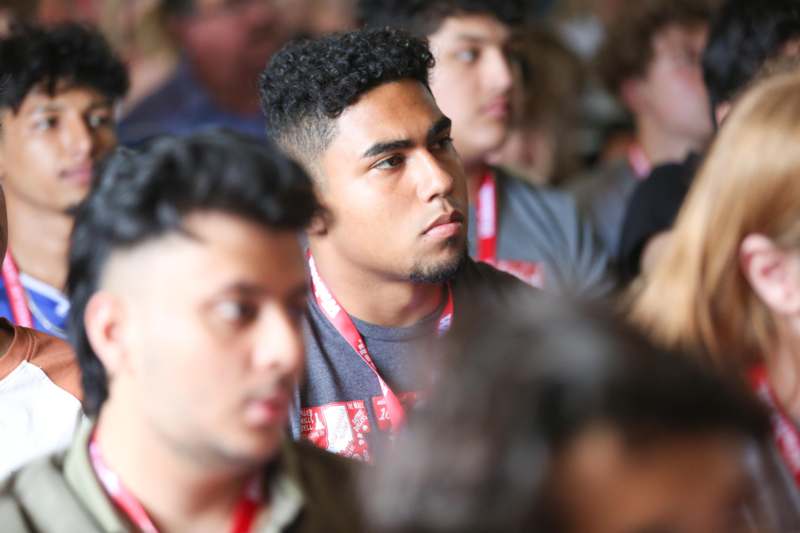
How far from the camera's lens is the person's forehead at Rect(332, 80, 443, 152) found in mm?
2104

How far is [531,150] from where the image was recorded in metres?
3.96

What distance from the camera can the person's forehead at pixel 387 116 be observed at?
210 cm

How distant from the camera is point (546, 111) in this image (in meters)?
3.94

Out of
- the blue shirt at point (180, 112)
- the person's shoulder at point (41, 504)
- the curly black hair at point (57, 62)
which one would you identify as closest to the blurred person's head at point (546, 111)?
the blue shirt at point (180, 112)

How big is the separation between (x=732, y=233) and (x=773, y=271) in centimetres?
8

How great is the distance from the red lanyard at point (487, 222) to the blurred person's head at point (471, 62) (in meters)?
0.09

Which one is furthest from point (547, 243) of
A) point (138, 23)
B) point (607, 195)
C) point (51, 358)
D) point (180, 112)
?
point (138, 23)

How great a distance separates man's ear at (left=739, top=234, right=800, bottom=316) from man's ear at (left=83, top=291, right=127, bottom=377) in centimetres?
90

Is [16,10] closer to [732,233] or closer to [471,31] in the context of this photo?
[471,31]

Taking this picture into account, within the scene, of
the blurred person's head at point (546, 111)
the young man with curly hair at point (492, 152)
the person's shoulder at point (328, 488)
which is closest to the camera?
the person's shoulder at point (328, 488)

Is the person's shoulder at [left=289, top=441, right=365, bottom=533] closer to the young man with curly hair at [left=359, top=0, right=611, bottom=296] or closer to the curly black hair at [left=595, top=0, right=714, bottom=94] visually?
the young man with curly hair at [left=359, top=0, right=611, bottom=296]

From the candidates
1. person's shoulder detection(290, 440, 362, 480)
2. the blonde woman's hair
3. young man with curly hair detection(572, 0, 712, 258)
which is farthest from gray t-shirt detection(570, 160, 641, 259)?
person's shoulder detection(290, 440, 362, 480)

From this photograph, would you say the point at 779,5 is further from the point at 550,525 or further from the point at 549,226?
the point at 550,525

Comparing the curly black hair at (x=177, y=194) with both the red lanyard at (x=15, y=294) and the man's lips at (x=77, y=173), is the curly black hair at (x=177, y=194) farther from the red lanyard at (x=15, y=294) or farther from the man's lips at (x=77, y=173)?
the man's lips at (x=77, y=173)
